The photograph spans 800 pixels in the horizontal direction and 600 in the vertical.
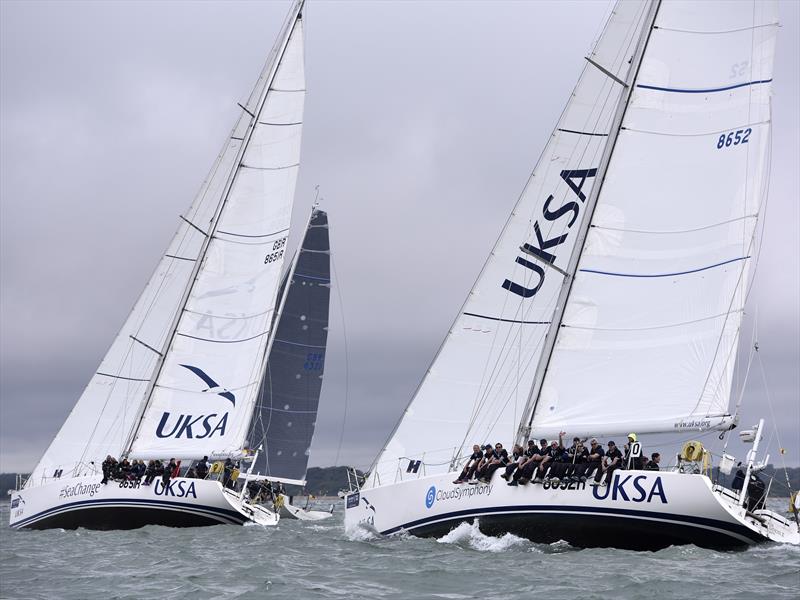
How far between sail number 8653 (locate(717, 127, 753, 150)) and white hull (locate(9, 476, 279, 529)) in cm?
1419

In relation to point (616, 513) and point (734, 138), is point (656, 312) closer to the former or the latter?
point (734, 138)

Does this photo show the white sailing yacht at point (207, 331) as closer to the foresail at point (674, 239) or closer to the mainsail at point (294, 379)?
the mainsail at point (294, 379)

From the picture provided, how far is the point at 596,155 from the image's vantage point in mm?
24875

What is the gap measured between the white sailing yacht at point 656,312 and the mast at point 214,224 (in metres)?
8.95

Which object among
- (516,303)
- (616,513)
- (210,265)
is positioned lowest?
(616,513)

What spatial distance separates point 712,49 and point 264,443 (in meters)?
24.3

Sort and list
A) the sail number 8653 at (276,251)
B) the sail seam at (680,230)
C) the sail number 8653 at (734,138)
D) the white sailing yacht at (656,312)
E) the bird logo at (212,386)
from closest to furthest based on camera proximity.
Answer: the white sailing yacht at (656,312) < the sail seam at (680,230) < the sail number 8653 at (734,138) < the bird logo at (212,386) < the sail number 8653 at (276,251)

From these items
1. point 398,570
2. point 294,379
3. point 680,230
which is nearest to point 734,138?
point 680,230

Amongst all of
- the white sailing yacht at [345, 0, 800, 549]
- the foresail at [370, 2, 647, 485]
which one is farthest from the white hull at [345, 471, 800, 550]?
the foresail at [370, 2, 647, 485]

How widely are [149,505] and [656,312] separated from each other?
13636 millimetres

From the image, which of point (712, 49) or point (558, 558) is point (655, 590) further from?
point (712, 49)

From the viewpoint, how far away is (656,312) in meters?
20.7

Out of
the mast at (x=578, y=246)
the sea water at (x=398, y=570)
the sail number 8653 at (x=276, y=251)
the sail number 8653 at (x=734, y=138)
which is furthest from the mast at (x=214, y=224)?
the sail number 8653 at (x=734, y=138)

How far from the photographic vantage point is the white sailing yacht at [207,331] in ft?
100
